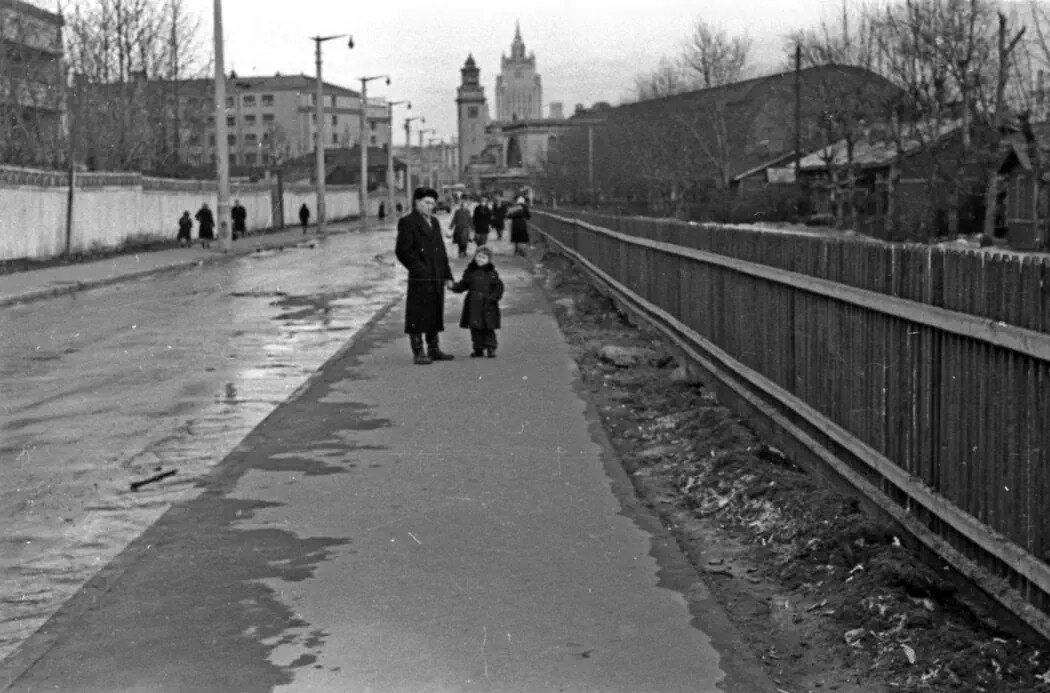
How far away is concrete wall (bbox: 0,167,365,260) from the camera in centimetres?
3975

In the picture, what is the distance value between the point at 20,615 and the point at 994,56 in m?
61.1

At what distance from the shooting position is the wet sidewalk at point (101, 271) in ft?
96.9

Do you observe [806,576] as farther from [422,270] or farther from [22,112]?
[22,112]

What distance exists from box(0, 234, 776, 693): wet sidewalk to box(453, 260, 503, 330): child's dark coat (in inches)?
201

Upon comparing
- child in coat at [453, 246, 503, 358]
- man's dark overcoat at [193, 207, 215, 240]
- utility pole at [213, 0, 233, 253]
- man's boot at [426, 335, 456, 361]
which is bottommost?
man's boot at [426, 335, 456, 361]

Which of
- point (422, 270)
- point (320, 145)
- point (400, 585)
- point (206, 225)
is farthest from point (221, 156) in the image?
point (400, 585)

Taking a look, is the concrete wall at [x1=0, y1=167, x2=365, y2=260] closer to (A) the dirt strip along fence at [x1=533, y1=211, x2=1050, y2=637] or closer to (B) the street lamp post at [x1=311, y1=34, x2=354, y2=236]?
(B) the street lamp post at [x1=311, y1=34, x2=354, y2=236]

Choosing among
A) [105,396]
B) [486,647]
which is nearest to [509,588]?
[486,647]

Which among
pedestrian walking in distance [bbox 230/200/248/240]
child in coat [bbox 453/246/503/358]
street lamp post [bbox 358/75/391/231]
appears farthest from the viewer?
street lamp post [bbox 358/75/391/231]

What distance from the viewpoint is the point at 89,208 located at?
4669 centimetres

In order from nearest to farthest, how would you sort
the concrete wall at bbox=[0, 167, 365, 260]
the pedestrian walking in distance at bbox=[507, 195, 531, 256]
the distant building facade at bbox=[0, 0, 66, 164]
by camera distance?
the concrete wall at bbox=[0, 167, 365, 260], the pedestrian walking in distance at bbox=[507, 195, 531, 256], the distant building facade at bbox=[0, 0, 66, 164]

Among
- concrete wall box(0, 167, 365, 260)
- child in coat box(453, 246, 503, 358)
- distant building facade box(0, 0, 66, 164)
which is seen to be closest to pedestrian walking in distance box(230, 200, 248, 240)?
concrete wall box(0, 167, 365, 260)

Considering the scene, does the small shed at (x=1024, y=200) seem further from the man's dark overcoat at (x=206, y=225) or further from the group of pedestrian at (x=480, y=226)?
the man's dark overcoat at (x=206, y=225)

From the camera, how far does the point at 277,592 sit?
6.77m
